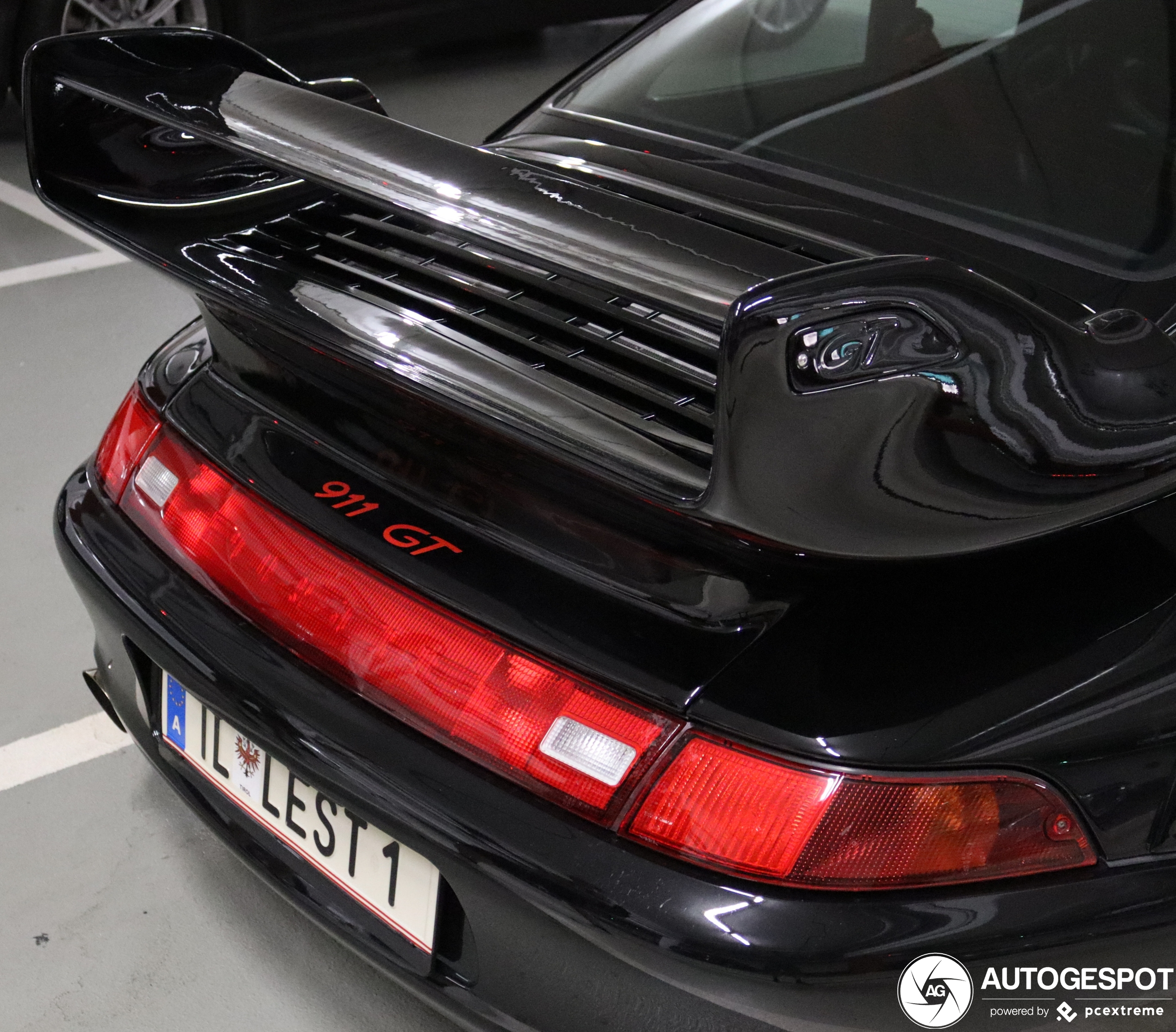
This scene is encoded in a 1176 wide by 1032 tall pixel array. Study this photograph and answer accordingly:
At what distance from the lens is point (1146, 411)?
993 millimetres

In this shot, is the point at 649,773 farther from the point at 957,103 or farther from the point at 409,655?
the point at 957,103

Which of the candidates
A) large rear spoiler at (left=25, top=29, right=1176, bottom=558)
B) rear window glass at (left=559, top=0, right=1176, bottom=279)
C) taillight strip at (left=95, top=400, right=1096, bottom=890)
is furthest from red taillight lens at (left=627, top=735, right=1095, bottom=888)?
rear window glass at (left=559, top=0, right=1176, bottom=279)

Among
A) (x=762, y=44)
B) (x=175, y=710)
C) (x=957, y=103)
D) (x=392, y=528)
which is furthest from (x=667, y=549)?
(x=762, y=44)

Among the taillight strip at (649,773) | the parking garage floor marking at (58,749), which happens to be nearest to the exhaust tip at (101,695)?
the parking garage floor marking at (58,749)

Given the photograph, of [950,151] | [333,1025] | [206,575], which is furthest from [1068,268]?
[333,1025]

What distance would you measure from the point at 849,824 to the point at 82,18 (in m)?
4.82

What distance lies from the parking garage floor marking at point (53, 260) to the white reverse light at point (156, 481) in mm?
2440

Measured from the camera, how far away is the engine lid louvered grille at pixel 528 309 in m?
1.24

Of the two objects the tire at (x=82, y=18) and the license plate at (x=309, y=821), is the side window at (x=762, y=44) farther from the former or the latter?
the tire at (x=82, y=18)

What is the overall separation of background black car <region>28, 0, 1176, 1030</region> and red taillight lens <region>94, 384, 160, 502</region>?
2cm

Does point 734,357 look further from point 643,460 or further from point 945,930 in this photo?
point 945,930

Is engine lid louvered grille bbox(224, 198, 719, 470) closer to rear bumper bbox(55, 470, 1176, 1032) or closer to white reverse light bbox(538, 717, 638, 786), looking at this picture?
white reverse light bbox(538, 717, 638, 786)

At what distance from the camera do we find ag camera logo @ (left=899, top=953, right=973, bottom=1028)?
112 centimetres

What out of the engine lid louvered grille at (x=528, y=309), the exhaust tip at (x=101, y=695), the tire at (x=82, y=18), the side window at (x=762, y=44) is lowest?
the exhaust tip at (x=101, y=695)
